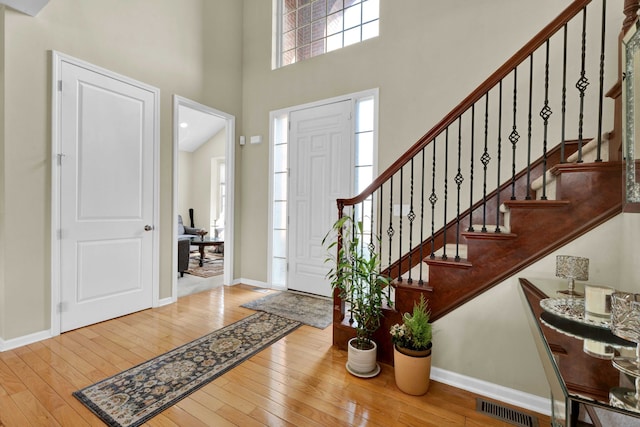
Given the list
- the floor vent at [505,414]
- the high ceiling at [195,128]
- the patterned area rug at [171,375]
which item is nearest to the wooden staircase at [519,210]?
the floor vent at [505,414]

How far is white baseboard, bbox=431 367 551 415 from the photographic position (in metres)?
1.66

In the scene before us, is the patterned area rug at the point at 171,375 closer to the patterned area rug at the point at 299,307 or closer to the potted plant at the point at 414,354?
the patterned area rug at the point at 299,307

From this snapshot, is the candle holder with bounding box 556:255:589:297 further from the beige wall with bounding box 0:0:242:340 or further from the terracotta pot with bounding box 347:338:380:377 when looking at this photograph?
the beige wall with bounding box 0:0:242:340

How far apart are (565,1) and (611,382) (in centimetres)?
316

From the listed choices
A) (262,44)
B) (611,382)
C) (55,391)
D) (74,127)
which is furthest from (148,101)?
(611,382)

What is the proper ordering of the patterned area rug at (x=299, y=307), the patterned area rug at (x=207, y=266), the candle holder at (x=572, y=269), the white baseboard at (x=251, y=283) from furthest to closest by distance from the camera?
1. the patterned area rug at (x=207, y=266)
2. the white baseboard at (x=251, y=283)
3. the patterned area rug at (x=299, y=307)
4. the candle holder at (x=572, y=269)

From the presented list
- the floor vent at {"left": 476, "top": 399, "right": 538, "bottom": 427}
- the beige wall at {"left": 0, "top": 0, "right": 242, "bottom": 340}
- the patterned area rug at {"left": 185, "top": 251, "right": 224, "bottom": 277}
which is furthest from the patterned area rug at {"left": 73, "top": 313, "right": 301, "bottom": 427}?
the patterned area rug at {"left": 185, "top": 251, "right": 224, "bottom": 277}

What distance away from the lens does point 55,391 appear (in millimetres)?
1791

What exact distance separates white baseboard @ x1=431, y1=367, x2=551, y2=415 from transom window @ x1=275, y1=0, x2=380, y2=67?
3482mm

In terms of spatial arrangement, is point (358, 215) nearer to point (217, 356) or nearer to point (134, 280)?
point (217, 356)

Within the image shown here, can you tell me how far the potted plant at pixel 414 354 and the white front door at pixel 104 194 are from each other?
2800 millimetres

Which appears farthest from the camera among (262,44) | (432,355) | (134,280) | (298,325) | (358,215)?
(262,44)

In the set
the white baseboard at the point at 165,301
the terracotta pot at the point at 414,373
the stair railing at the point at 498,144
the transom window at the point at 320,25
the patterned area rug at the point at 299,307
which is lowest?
the patterned area rug at the point at 299,307

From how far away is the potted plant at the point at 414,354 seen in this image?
178cm
